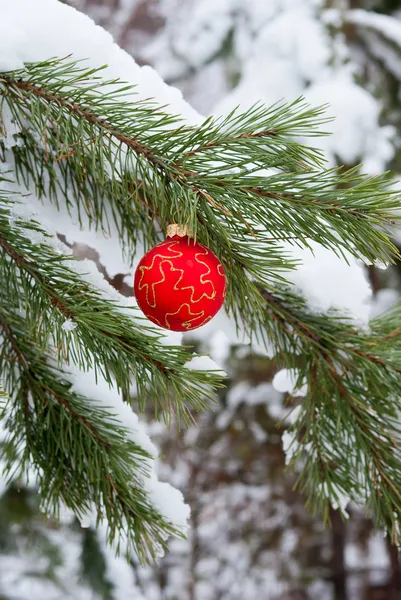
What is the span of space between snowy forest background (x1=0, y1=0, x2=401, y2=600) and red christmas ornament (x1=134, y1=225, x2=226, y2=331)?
2489 millimetres

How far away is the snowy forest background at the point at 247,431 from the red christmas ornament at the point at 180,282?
249cm

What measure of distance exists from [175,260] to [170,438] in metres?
4.53

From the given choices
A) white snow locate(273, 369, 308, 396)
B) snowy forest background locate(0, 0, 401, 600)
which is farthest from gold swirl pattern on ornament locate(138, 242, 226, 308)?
snowy forest background locate(0, 0, 401, 600)

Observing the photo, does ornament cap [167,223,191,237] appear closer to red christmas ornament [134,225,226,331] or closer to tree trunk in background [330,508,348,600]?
red christmas ornament [134,225,226,331]

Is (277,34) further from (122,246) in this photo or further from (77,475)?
(77,475)

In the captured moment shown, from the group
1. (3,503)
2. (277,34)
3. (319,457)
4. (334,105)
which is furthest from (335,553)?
(319,457)

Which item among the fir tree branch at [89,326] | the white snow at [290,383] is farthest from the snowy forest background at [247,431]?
the fir tree branch at [89,326]

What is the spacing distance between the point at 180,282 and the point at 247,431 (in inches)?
178

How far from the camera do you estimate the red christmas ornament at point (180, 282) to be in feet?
2.18

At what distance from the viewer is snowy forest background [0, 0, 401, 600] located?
3551 millimetres

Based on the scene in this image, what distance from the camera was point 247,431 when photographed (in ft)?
16.5

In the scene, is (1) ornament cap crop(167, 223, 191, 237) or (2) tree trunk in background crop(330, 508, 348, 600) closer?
(1) ornament cap crop(167, 223, 191, 237)

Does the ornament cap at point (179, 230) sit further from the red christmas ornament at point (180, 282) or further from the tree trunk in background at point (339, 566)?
the tree trunk in background at point (339, 566)

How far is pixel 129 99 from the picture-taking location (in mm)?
974
